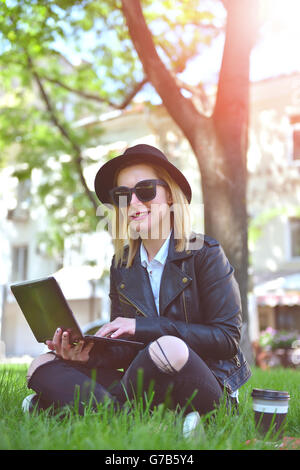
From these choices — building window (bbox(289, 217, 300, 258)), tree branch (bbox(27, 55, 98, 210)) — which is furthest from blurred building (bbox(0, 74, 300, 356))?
tree branch (bbox(27, 55, 98, 210))

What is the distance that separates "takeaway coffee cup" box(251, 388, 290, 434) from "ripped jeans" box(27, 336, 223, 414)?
0.23 metres

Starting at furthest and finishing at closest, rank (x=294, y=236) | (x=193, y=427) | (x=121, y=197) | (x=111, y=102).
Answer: (x=294, y=236) → (x=111, y=102) → (x=121, y=197) → (x=193, y=427)

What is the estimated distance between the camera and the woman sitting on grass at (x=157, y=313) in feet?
8.04

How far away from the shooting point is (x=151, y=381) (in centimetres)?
241

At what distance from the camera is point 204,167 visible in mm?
6316

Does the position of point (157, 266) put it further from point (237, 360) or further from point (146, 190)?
point (237, 360)

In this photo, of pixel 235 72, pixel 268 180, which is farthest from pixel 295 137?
pixel 235 72

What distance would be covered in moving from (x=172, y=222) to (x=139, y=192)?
31 centimetres

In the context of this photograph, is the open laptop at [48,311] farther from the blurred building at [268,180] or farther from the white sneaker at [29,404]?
the blurred building at [268,180]

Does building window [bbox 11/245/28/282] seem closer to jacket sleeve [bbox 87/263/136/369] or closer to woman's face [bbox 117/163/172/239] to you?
woman's face [bbox 117/163/172/239]

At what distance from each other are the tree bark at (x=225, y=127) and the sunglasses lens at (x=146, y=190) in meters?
3.25

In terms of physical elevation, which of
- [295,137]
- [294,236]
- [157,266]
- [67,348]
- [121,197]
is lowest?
[67,348]

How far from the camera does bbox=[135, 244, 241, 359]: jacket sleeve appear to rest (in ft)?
8.58

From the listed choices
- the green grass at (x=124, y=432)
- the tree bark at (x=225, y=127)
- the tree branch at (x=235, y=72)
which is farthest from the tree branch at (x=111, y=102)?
the green grass at (x=124, y=432)
